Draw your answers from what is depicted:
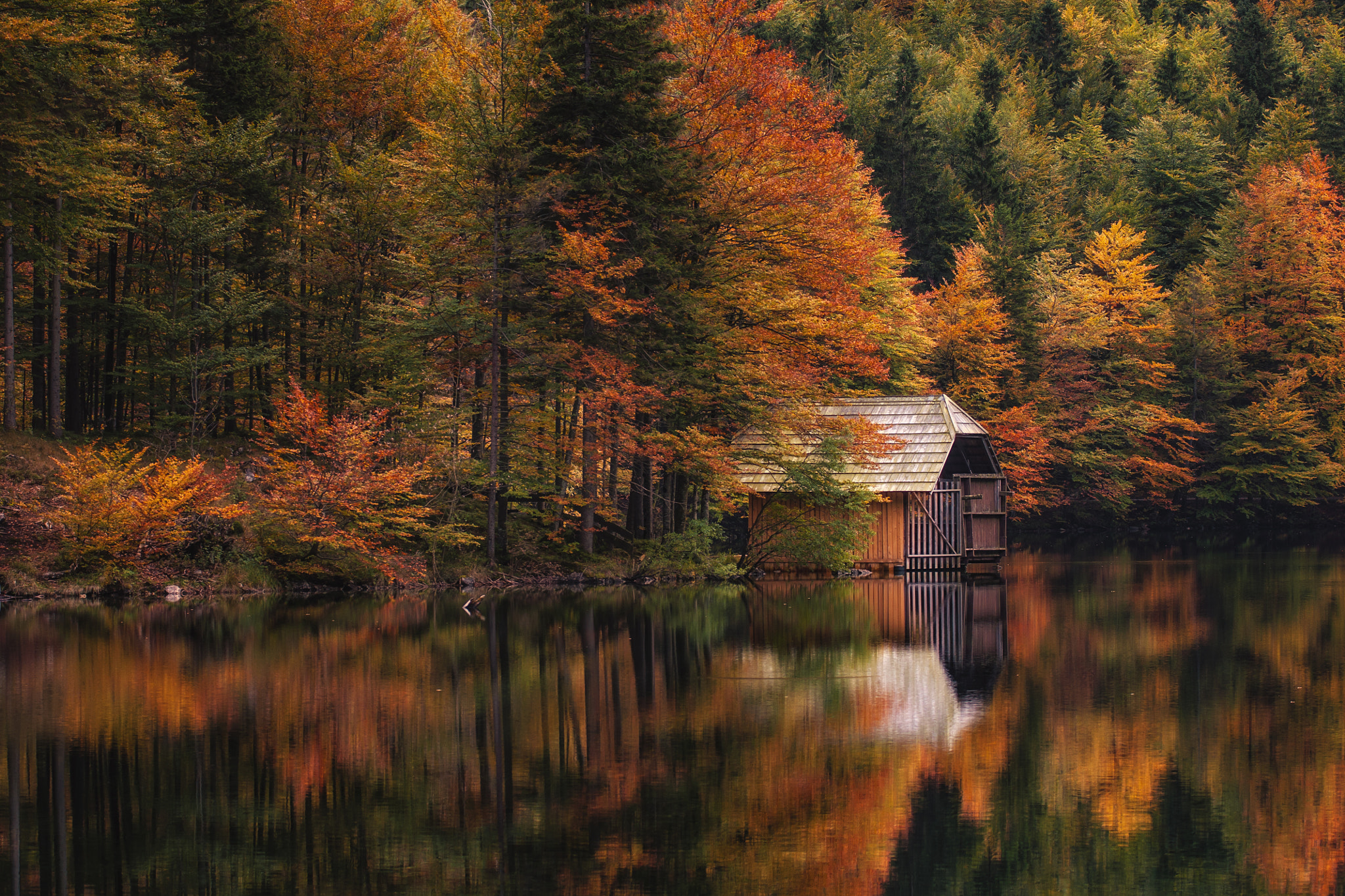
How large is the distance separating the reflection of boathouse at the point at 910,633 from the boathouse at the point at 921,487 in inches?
60.4

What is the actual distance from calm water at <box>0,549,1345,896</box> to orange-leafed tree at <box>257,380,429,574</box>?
6289 mm

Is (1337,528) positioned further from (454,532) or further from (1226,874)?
(1226,874)

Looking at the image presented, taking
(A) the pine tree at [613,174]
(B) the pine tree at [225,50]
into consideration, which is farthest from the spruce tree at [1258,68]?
(B) the pine tree at [225,50]

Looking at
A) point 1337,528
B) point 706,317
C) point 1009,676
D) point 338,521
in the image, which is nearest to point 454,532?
point 338,521

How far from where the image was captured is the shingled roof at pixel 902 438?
3238 centimetres

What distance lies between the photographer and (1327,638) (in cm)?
1770

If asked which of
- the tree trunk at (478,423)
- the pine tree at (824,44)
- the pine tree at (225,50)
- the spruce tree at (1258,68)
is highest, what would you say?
the pine tree at (824,44)

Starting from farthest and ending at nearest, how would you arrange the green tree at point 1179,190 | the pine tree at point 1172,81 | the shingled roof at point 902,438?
the pine tree at point 1172,81
the green tree at point 1179,190
the shingled roof at point 902,438

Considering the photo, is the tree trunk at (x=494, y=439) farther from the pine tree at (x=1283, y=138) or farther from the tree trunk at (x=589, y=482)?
the pine tree at (x=1283, y=138)

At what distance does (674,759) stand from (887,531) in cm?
2347

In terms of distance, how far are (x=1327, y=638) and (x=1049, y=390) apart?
31.7 meters

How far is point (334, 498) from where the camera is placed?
2608 centimetres

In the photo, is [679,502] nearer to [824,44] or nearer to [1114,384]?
[1114,384]

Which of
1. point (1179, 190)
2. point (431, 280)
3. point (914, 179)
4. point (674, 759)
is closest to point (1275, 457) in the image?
point (1179, 190)
